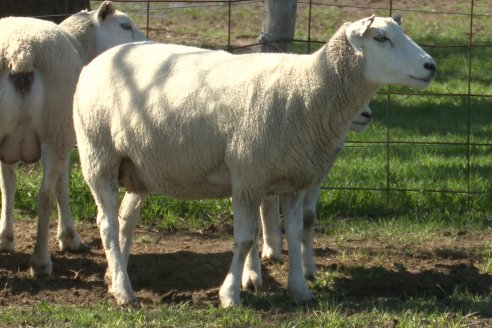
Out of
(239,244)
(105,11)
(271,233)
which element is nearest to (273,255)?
(271,233)

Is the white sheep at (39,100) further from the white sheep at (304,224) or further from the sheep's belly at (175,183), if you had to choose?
the white sheep at (304,224)

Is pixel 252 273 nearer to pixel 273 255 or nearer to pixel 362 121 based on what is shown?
pixel 273 255

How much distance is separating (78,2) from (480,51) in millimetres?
7855

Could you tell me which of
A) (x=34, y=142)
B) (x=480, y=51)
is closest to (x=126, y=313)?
(x=34, y=142)

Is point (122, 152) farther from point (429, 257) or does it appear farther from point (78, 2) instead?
point (78, 2)

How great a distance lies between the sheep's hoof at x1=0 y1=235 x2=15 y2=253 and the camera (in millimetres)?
7805

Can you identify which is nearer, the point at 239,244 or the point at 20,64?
the point at 239,244

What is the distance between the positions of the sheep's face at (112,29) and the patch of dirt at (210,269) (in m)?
1.43

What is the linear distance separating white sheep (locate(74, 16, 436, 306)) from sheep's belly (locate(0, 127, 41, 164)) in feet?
1.79

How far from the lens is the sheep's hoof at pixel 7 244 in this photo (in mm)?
7805

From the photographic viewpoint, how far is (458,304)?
631 centimetres

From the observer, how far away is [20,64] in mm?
6918

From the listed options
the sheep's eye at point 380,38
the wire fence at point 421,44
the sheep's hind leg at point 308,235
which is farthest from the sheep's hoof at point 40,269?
the sheep's eye at point 380,38

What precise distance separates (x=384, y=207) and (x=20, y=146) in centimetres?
316
